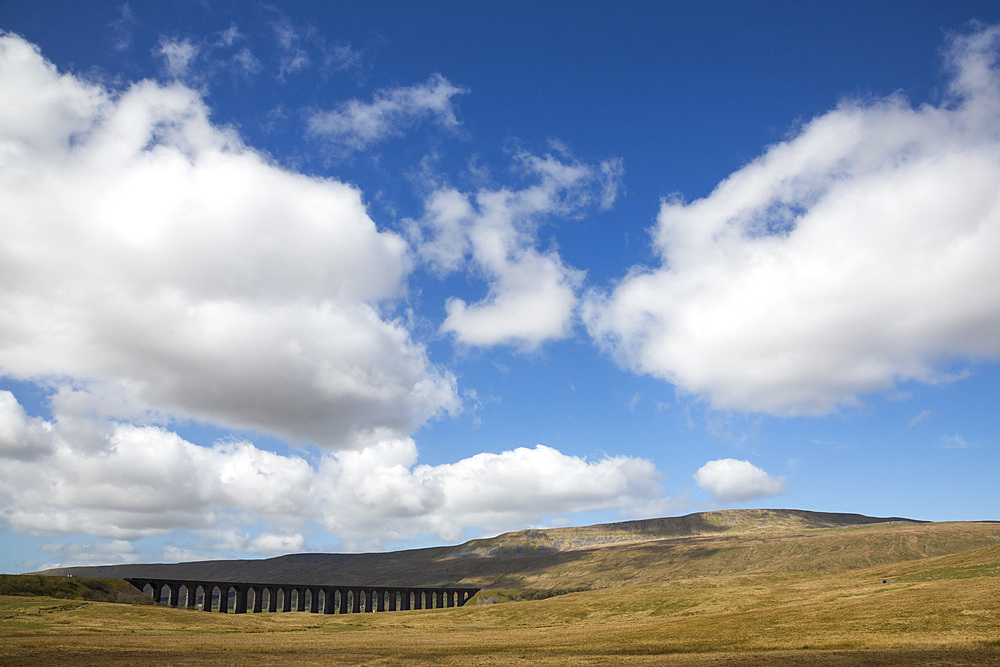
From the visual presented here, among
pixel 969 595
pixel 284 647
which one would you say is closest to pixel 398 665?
pixel 284 647

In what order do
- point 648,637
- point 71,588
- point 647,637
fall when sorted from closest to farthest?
1. point 648,637
2. point 647,637
3. point 71,588

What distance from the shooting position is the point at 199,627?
74312 mm

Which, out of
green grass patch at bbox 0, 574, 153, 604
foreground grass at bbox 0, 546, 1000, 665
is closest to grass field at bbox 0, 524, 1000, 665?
foreground grass at bbox 0, 546, 1000, 665

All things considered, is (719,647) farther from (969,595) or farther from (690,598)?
(690,598)

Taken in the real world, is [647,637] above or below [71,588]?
above

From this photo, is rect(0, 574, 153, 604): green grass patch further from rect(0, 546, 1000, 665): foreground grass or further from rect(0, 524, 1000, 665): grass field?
rect(0, 546, 1000, 665): foreground grass

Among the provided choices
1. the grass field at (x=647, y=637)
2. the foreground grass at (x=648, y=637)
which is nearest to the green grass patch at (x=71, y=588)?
the grass field at (x=647, y=637)

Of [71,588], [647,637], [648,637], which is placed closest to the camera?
[648,637]

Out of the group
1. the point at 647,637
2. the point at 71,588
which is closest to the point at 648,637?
the point at 647,637

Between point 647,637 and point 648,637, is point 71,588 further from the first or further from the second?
point 648,637

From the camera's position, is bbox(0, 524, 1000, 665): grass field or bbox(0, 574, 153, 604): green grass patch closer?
bbox(0, 524, 1000, 665): grass field

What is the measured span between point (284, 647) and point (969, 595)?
55.8 m

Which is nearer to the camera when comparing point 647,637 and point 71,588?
point 647,637

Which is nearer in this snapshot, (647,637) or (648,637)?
(648,637)
